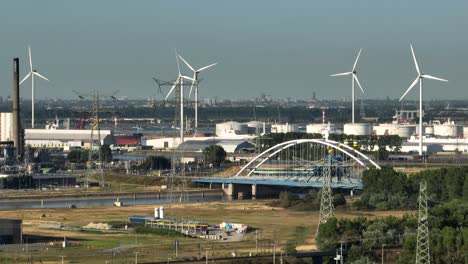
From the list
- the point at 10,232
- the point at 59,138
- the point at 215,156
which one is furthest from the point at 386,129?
the point at 10,232

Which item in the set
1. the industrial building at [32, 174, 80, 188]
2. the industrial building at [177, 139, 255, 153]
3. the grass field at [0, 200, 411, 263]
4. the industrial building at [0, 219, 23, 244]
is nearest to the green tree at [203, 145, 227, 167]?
the industrial building at [177, 139, 255, 153]

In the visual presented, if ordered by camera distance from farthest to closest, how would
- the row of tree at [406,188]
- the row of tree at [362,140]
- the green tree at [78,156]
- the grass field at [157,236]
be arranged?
the row of tree at [362,140], the green tree at [78,156], the row of tree at [406,188], the grass field at [157,236]

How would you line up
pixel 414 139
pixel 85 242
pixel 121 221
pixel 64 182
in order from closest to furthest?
pixel 85 242 → pixel 121 221 → pixel 64 182 → pixel 414 139

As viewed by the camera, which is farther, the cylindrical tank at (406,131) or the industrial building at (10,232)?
the cylindrical tank at (406,131)

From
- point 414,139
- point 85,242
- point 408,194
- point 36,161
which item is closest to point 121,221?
point 85,242

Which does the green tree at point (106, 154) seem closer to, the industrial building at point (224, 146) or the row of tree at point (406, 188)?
the industrial building at point (224, 146)

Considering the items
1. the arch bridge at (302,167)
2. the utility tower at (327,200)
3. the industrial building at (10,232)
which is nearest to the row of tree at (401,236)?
the utility tower at (327,200)

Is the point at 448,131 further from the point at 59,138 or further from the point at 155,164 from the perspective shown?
the point at 155,164

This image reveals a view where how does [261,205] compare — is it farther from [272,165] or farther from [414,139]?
[414,139]
